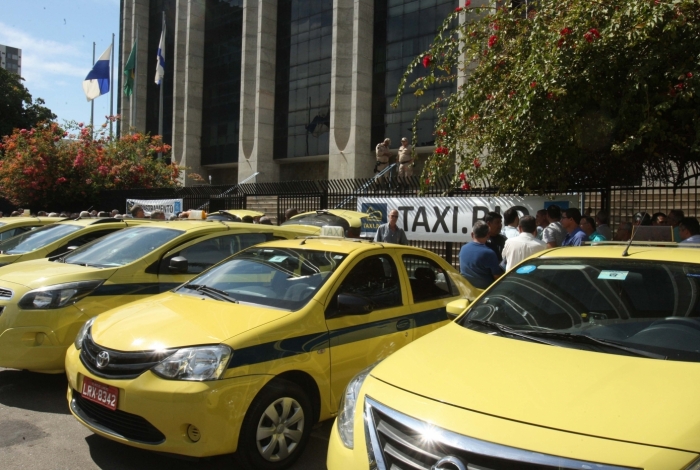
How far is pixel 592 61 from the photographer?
6820 millimetres

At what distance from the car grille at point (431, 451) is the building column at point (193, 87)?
34.2 m

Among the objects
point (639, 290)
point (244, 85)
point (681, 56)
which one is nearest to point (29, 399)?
point (639, 290)

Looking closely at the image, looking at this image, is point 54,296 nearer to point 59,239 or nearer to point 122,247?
point 122,247

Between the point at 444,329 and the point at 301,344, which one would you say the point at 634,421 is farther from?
the point at 301,344

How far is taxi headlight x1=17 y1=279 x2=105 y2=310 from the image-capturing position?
215 inches

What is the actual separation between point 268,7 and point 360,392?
99.0 feet

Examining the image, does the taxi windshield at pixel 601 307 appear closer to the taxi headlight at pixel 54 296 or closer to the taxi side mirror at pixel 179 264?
the taxi side mirror at pixel 179 264

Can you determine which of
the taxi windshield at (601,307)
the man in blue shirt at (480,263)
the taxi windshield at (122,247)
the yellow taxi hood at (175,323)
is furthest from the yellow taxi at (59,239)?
the taxi windshield at (601,307)

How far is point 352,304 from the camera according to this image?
14.2ft

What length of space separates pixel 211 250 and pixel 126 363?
284cm

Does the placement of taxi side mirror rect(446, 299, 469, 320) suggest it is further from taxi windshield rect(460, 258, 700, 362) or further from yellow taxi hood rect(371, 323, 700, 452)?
yellow taxi hood rect(371, 323, 700, 452)

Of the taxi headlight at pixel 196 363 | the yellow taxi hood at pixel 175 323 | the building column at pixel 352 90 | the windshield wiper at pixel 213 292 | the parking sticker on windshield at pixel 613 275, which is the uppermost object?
the building column at pixel 352 90

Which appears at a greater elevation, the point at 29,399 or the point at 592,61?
the point at 592,61

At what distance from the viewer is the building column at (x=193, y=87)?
1389 inches
